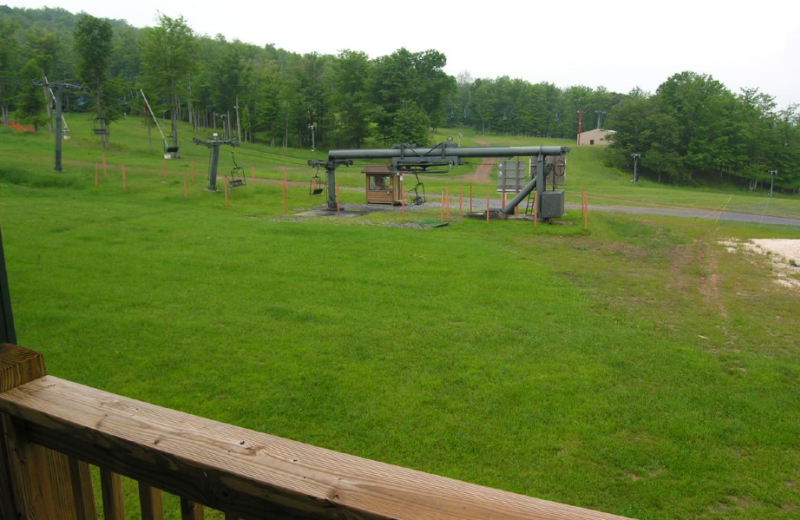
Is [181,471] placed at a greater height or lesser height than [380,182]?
greater

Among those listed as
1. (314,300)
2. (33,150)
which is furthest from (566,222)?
(33,150)

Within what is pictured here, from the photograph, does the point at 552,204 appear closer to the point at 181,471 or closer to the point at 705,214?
the point at 705,214

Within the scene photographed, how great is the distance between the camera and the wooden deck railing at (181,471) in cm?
133

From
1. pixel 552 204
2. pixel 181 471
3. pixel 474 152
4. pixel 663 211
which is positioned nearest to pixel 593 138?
pixel 663 211

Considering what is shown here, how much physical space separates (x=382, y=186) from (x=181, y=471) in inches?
1090

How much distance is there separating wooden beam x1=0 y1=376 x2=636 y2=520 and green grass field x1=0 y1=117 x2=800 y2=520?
10.4ft

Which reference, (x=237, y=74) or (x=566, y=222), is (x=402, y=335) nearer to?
(x=566, y=222)

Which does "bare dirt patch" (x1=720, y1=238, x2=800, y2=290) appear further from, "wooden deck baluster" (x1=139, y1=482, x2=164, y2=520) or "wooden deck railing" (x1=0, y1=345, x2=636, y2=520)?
"wooden deck baluster" (x1=139, y1=482, x2=164, y2=520)

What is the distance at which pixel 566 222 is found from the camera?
22.2 metres

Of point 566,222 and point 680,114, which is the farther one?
point 680,114

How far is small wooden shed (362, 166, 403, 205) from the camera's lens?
28359mm

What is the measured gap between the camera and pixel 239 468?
→ 1465mm

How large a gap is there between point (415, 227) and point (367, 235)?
12.2ft

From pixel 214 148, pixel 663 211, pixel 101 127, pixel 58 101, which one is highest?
pixel 58 101
